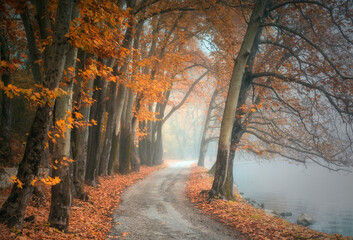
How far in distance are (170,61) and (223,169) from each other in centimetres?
926

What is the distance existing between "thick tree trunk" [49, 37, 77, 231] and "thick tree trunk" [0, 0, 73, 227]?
18.7 inches

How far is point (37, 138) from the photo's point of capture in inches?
175

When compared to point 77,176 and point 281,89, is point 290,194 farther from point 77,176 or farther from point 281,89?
point 77,176

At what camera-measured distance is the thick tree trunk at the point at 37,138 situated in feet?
14.4

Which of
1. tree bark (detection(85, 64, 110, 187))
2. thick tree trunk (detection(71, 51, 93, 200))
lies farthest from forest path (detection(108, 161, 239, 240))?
tree bark (detection(85, 64, 110, 187))

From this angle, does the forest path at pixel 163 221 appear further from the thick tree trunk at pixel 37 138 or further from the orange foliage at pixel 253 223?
the thick tree trunk at pixel 37 138

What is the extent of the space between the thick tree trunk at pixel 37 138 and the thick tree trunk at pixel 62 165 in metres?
0.47

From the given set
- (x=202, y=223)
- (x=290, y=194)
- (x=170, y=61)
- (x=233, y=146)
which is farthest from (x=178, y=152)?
(x=202, y=223)

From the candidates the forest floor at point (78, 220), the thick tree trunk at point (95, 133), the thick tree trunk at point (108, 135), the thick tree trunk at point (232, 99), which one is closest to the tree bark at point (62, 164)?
the forest floor at point (78, 220)

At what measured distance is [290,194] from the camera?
21.3m

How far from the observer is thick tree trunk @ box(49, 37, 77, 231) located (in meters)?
4.99

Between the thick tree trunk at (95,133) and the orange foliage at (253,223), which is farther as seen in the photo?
the thick tree trunk at (95,133)

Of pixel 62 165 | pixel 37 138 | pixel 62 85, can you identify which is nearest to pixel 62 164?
pixel 62 165

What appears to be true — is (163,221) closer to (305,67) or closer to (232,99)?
(232,99)
